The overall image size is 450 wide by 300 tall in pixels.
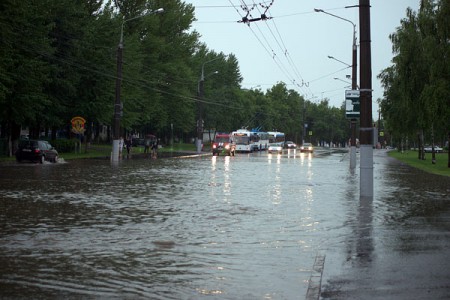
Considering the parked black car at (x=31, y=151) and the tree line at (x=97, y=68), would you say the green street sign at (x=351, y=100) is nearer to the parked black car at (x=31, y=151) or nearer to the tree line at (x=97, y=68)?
the tree line at (x=97, y=68)

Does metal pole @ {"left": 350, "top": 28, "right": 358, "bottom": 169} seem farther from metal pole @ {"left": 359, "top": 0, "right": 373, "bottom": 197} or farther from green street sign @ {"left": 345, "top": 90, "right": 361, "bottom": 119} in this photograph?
metal pole @ {"left": 359, "top": 0, "right": 373, "bottom": 197}

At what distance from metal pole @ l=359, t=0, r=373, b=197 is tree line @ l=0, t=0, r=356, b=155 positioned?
21.2 metres

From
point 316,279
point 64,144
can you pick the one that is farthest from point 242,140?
point 316,279

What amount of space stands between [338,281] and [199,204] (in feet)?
29.6

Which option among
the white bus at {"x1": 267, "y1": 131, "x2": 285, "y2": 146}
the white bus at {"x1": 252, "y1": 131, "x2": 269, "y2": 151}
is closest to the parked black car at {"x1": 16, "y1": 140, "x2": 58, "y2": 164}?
the white bus at {"x1": 252, "y1": 131, "x2": 269, "y2": 151}

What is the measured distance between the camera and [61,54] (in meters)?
50.9

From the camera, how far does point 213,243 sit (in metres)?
10.2

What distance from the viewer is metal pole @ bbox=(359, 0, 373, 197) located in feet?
58.4

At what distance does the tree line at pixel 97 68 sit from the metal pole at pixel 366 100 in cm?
2123

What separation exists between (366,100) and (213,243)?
9359mm

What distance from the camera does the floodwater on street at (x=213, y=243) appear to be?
23.5ft

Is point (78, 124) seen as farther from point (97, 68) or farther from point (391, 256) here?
point (391, 256)

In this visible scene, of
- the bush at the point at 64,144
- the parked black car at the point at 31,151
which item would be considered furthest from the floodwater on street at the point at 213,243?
the bush at the point at 64,144

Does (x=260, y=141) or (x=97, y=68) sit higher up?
(x=97, y=68)
